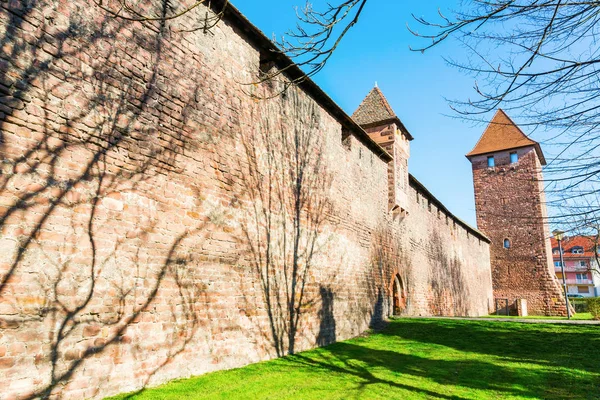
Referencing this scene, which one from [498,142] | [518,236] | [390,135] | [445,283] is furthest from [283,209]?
[498,142]

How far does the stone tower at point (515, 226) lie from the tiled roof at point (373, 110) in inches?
623

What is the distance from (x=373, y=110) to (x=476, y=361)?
34.5 feet

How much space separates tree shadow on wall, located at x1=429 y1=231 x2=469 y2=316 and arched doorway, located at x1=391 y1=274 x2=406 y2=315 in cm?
404

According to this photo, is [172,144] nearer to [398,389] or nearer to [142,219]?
[142,219]

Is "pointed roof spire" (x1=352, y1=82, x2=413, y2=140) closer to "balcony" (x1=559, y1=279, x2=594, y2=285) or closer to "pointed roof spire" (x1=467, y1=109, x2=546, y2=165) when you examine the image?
"pointed roof spire" (x1=467, y1=109, x2=546, y2=165)

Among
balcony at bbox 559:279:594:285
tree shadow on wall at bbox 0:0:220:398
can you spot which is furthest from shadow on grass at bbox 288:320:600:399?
balcony at bbox 559:279:594:285

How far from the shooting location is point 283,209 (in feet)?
28.1

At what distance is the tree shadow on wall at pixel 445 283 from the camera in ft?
64.1

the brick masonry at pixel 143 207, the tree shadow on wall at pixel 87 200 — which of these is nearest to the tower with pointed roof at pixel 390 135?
the brick masonry at pixel 143 207

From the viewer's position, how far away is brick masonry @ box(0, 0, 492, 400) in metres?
4.10

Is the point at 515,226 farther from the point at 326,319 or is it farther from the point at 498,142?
the point at 326,319

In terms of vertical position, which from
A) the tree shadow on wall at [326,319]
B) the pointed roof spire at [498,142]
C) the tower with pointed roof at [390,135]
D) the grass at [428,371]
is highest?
the pointed roof spire at [498,142]

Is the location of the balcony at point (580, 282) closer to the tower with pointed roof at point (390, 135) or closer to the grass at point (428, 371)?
the tower with pointed roof at point (390, 135)

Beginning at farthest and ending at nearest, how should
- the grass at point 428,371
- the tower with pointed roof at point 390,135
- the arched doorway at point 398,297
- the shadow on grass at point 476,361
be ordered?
the tower with pointed roof at point 390,135 < the arched doorway at point 398,297 < the shadow on grass at point 476,361 < the grass at point 428,371
